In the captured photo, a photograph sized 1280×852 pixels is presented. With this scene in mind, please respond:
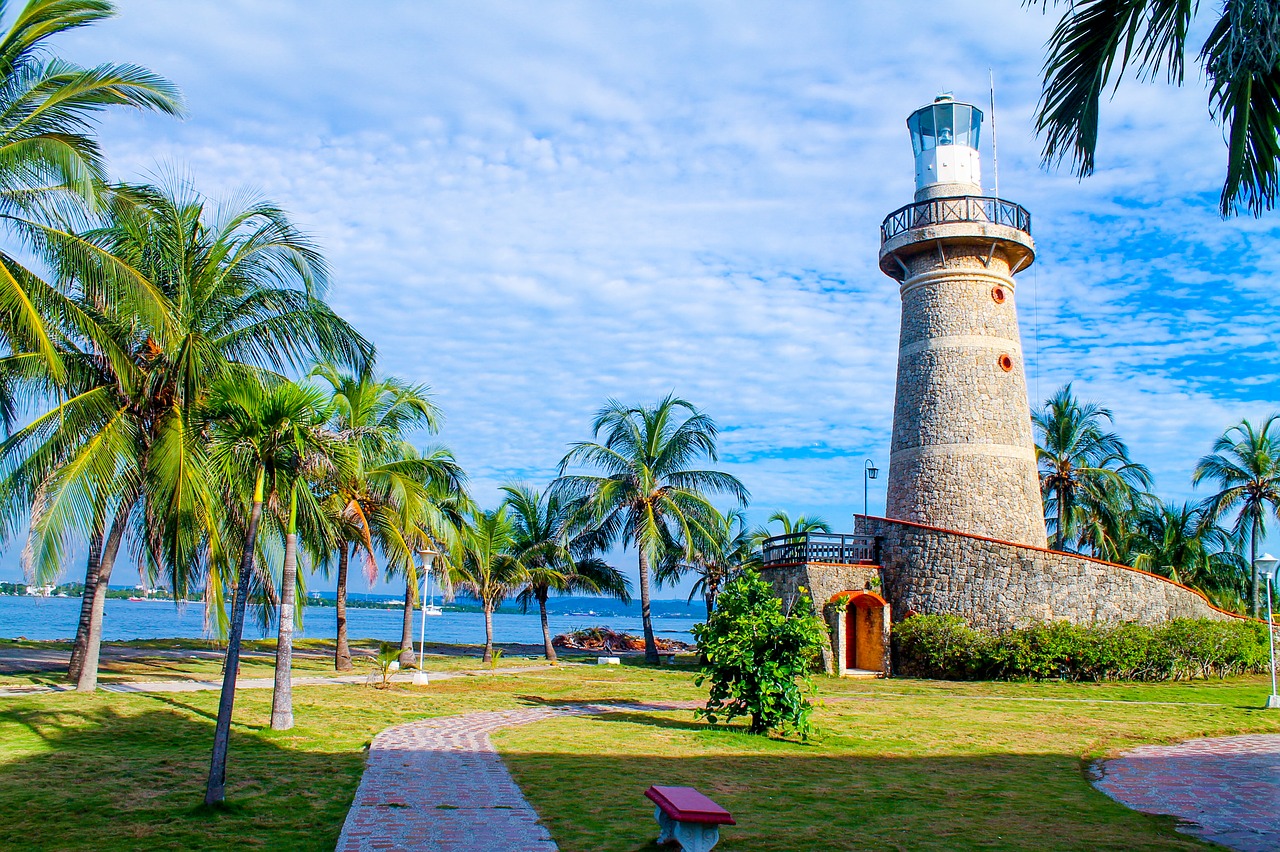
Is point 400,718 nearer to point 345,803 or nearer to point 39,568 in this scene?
point 39,568

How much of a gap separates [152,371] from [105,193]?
330 centimetres

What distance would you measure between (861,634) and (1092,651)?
220 inches

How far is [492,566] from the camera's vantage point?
30.0 meters

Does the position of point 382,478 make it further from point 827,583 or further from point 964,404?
point 964,404

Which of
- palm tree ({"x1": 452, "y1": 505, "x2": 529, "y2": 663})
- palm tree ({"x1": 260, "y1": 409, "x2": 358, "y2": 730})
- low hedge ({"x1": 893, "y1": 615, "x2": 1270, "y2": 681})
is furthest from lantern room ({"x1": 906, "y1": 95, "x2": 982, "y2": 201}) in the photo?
palm tree ({"x1": 260, "y1": 409, "x2": 358, "y2": 730})

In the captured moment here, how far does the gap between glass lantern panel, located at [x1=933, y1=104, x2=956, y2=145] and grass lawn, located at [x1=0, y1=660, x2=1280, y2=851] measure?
15.5 metres

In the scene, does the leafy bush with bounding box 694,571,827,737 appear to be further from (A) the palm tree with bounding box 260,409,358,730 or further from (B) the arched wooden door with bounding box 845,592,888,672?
(B) the arched wooden door with bounding box 845,592,888,672

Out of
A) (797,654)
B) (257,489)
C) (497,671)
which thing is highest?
(257,489)

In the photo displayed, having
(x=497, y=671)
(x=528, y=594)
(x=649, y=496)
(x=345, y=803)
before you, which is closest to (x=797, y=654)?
(x=345, y=803)

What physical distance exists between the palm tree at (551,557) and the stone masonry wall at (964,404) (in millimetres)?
10277

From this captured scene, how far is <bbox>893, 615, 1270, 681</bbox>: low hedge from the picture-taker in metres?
20.0

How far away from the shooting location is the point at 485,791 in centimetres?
799

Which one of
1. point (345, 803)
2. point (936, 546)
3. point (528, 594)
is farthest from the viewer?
point (528, 594)

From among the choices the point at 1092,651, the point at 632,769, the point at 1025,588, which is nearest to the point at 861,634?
the point at 1025,588
